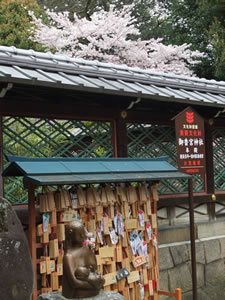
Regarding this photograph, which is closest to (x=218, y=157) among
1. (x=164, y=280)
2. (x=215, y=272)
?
(x=215, y=272)

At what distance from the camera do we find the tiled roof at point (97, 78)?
6.42m

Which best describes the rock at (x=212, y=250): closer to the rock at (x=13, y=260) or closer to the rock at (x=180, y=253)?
the rock at (x=180, y=253)

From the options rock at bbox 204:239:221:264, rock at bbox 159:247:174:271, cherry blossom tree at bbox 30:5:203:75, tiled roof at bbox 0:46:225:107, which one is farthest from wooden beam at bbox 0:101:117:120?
cherry blossom tree at bbox 30:5:203:75

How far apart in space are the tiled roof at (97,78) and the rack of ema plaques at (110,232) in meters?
1.51

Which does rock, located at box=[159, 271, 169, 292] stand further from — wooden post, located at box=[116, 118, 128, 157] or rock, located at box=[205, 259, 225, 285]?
wooden post, located at box=[116, 118, 128, 157]

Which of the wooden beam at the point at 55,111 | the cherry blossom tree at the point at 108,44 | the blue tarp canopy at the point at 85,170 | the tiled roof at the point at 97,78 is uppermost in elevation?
the cherry blossom tree at the point at 108,44

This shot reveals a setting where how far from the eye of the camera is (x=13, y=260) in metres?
3.78

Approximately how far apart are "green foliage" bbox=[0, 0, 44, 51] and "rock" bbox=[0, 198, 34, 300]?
15.5m

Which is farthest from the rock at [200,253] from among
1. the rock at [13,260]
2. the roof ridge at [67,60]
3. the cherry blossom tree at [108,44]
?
the cherry blossom tree at [108,44]

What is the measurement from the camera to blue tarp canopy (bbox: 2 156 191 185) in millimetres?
5555

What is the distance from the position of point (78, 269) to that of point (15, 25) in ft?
51.9

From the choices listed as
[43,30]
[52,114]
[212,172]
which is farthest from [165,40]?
[52,114]

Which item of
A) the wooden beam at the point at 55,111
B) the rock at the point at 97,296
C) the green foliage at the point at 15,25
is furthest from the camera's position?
the green foliage at the point at 15,25

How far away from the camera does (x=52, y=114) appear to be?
23.1 ft
